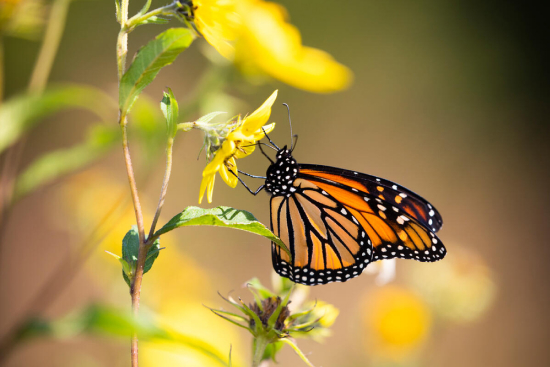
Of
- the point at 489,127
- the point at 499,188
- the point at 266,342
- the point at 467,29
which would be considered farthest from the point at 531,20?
the point at 266,342

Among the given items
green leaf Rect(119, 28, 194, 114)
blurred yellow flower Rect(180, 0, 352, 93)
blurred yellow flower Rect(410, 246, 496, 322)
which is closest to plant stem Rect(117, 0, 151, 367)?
green leaf Rect(119, 28, 194, 114)

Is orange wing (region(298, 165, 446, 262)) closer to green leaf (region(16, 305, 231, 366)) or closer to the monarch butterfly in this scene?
the monarch butterfly

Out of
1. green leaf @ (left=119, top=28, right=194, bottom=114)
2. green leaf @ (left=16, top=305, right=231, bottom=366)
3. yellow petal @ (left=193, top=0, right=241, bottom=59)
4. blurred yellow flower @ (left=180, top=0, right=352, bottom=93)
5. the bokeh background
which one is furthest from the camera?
the bokeh background

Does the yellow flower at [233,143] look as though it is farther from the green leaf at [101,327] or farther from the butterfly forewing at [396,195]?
the butterfly forewing at [396,195]

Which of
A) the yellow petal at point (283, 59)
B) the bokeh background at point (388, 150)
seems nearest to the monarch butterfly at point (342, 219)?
the yellow petal at point (283, 59)

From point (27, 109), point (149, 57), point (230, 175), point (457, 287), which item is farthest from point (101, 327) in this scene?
point (457, 287)

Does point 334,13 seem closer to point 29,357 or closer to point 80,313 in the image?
point 29,357

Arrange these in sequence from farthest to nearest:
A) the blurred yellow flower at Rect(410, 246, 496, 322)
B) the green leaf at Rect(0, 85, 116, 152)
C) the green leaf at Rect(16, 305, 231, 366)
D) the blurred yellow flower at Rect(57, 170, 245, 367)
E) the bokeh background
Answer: the bokeh background
the blurred yellow flower at Rect(410, 246, 496, 322)
the blurred yellow flower at Rect(57, 170, 245, 367)
the green leaf at Rect(0, 85, 116, 152)
the green leaf at Rect(16, 305, 231, 366)
